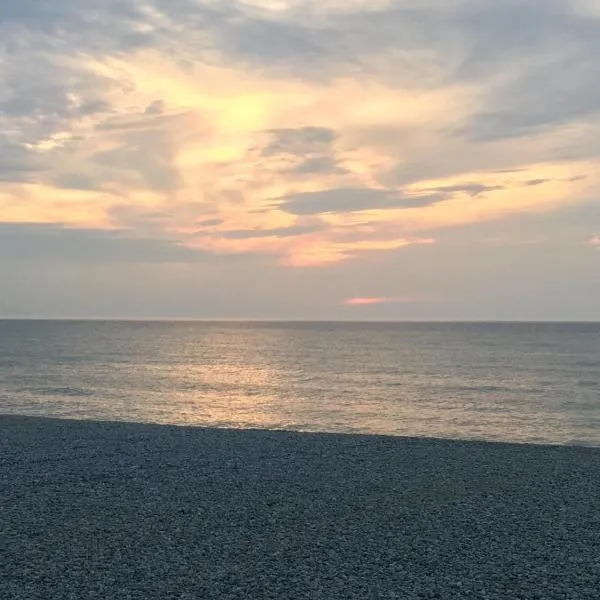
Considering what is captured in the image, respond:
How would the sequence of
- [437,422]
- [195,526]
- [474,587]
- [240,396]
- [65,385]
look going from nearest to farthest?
1. [474,587]
2. [195,526]
3. [437,422]
4. [240,396]
5. [65,385]

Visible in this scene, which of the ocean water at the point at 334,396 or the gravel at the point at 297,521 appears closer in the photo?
the gravel at the point at 297,521

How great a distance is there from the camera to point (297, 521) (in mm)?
11336

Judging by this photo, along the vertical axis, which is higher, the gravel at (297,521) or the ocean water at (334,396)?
the gravel at (297,521)

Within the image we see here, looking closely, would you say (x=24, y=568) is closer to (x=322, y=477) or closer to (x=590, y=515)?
(x=322, y=477)

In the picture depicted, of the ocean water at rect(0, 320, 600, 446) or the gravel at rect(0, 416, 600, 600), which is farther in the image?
the ocean water at rect(0, 320, 600, 446)

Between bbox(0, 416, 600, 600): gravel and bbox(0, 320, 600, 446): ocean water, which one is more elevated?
bbox(0, 416, 600, 600): gravel

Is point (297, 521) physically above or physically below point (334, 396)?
above

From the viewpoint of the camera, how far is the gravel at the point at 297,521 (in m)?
8.58

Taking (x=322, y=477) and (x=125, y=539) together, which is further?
(x=322, y=477)

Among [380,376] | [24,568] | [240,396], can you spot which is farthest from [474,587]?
[380,376]

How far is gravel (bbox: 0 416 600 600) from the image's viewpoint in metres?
8.58

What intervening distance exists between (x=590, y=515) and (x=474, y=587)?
4.58 metres

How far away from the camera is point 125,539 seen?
1029cm

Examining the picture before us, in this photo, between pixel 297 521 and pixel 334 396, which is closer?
pixel 297 521
